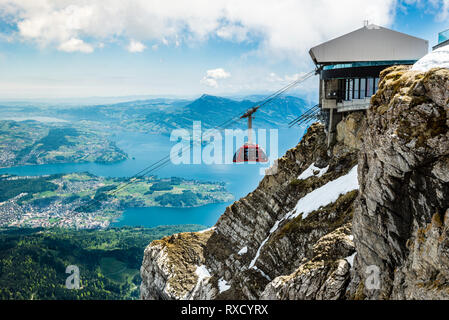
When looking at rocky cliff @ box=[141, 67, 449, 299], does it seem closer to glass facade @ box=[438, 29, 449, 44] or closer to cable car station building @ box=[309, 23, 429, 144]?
cable car station building @ box=[309, 23, 429, 144]

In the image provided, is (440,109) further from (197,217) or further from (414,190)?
(197,217)

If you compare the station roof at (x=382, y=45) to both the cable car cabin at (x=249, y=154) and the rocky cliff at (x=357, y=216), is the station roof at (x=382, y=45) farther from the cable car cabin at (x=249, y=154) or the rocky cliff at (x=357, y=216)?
the cable car cabin at (x=249, y=154)

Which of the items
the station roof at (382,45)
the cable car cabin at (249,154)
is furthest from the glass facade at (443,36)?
Answer: the cable car cabin at (249,154)

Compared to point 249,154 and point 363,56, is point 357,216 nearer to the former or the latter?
point 249,154

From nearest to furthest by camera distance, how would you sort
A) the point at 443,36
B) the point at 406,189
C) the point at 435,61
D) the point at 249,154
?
the point at 435,61
the point at 406,189
the point at 443,36
the point at 249,154

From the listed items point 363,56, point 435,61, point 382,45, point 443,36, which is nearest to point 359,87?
point 363,56
